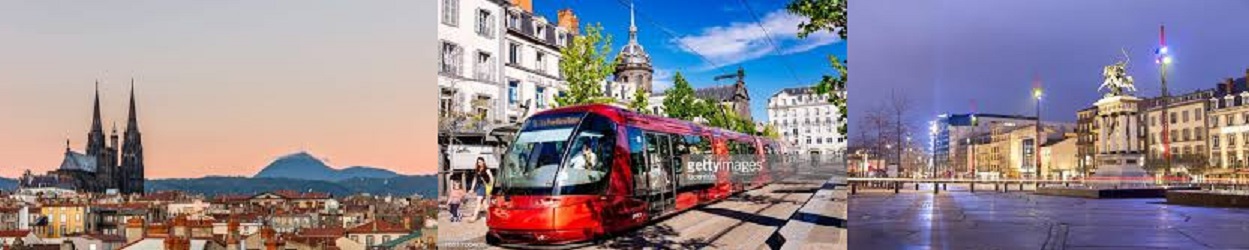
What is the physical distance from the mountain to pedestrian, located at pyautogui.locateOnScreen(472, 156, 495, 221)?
487 cm

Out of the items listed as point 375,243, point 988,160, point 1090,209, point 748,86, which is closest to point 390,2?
point 375,243

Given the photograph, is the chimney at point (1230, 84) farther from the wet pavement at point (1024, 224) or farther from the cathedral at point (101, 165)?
the cathedral at point (101, 165)

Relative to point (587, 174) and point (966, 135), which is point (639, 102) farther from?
point (966, 135)

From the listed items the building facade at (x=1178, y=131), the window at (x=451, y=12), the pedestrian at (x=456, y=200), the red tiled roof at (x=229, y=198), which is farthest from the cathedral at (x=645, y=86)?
the building facade at (x=1178, y=131)

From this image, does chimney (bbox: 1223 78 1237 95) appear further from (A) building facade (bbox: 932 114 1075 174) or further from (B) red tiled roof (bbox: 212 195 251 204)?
(B) red tiled roof (bbox: 212 195 251 204)

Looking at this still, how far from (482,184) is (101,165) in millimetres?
11869

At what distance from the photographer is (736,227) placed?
12.5 ft

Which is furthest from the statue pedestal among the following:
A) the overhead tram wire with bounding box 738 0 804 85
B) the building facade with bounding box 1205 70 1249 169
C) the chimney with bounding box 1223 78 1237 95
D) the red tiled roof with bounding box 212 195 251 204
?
the red tiled roof with bounding box 212 195 251 204

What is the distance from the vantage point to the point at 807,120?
3949 millimetres

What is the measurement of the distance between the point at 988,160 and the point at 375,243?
6.39 metres

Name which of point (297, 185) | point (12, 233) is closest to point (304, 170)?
point (297, 185)

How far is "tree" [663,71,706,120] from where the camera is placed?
371cm

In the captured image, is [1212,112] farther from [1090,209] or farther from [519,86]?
[519,86]

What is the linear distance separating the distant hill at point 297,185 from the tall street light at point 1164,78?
8.98 meters
